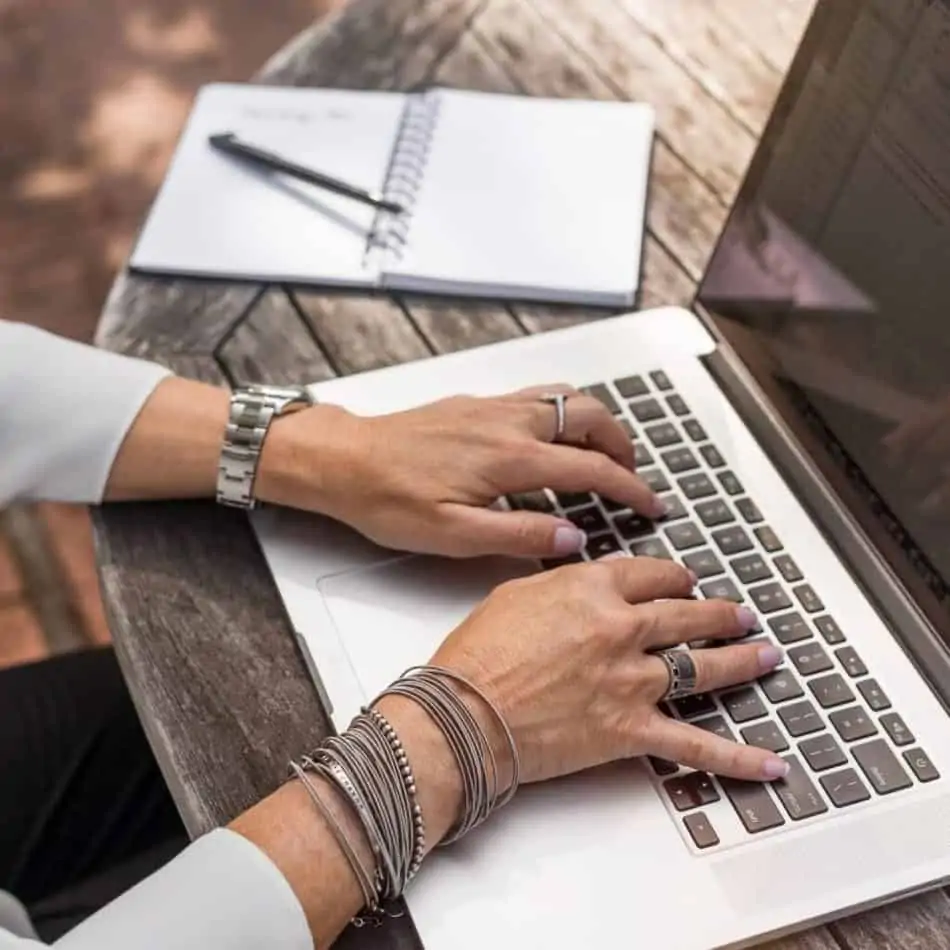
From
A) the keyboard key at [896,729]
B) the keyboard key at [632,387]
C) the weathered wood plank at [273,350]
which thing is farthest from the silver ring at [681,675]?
the weathered wood plank at [273,350]

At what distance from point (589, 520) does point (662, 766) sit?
0.54ft

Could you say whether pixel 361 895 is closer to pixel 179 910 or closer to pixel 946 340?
pixel 179 910

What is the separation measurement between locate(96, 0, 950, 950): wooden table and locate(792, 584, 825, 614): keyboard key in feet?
0.53

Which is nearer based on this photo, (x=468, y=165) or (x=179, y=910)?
(x=179, y=910)

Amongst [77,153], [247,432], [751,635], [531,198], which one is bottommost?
[751,635]

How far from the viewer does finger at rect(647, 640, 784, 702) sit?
648 millimetres

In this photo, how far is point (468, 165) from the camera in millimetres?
941

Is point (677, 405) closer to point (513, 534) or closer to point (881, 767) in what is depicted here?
point (513, 534)

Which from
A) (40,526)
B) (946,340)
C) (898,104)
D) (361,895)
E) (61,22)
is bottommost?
(361,895)

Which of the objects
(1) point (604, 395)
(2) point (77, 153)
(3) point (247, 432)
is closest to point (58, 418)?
(3) point (247, 432)

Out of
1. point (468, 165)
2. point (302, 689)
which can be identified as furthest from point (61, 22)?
point (302, 689)

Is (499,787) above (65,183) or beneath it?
beneath

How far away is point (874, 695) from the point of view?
26.0 inches

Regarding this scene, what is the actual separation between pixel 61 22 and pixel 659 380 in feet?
5.90
